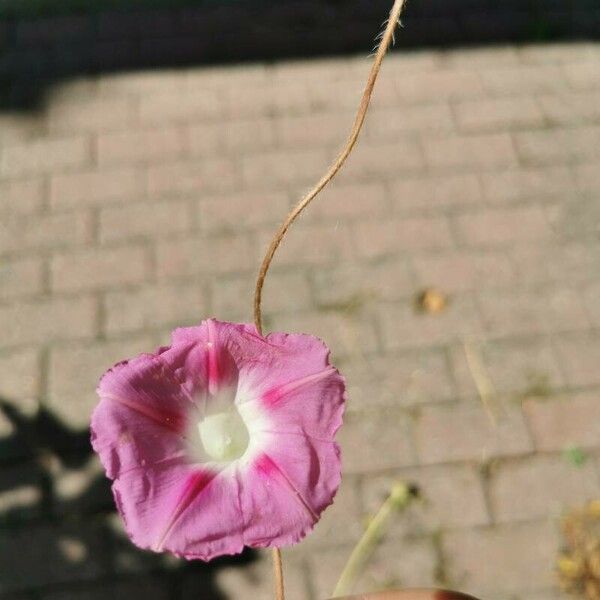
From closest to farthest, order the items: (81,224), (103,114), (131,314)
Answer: (131,314)
(81,224)
(103,114)

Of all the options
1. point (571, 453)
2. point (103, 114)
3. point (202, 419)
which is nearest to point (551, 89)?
point (571, 453)

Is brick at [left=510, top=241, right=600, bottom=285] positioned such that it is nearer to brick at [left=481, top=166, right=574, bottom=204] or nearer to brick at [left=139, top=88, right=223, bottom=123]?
brick at [left=481, top=166, right=574, bottom=204]

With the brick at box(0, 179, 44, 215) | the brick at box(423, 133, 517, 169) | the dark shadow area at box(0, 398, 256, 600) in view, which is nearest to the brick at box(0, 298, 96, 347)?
the dark shadow area at box(0, 398, 256, 600)

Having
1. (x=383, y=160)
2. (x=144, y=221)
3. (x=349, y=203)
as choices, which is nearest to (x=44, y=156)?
(x=144, y=221)

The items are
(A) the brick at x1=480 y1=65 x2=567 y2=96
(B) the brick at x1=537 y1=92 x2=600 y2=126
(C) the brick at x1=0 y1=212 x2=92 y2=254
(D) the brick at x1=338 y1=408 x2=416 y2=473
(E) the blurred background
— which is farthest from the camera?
(A) the brick at x1=480 y1=65 x2=567 y2=96

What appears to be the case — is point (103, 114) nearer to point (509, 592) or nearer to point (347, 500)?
point (347, 500)
